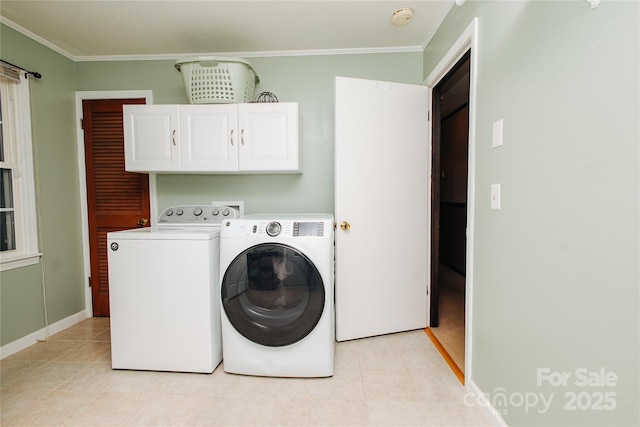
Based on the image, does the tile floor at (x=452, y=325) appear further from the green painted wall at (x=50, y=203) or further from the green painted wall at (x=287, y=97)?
the green painted wall at (x=50, y=203)

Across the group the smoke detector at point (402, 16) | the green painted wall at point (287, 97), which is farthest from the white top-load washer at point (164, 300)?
the smoke detector at point (402, 16)

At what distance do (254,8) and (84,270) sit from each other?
2714 millimetres

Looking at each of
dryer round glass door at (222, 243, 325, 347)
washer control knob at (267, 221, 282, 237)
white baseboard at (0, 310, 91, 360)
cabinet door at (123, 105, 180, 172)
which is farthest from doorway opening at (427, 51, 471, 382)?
white baseboard at (0, 310, 91, 360)

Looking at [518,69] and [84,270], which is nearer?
[518,69]

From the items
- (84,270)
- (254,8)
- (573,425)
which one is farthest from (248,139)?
(573,425)

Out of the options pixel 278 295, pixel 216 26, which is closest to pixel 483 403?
pixel 278 295

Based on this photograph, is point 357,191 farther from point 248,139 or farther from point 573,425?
point 573,425

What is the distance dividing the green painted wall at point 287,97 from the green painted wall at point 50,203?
11.4 inches

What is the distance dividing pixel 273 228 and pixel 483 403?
1.45 metres

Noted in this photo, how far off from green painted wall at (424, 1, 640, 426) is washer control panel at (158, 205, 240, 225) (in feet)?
5.66

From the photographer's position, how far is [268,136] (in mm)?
2117

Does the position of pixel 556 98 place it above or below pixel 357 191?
above

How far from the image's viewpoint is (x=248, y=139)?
2.12 m

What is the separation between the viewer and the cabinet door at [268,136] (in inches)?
82.4
